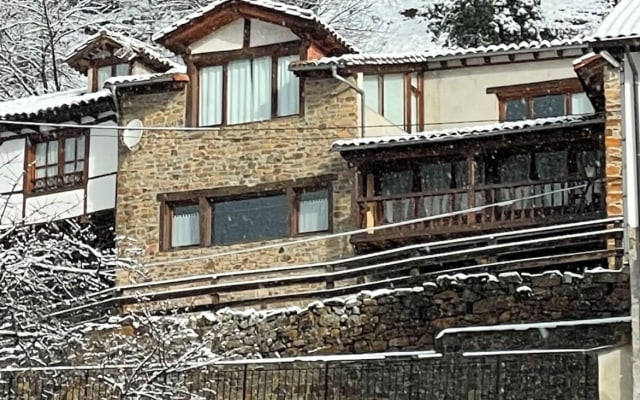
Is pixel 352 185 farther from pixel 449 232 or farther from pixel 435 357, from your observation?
pixel 435 357

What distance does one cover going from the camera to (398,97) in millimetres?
25875

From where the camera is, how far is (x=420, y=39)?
46.3 m

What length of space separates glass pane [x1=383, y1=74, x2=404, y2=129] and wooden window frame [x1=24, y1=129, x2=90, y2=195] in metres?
6.57

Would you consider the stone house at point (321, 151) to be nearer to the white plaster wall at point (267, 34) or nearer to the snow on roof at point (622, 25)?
the white plaster wall at point (267, 34)

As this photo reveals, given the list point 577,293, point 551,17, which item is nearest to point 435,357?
point 577,293

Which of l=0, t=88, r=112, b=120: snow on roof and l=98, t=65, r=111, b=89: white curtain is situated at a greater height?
l=98, t=65, r=111, b=89: white curtain

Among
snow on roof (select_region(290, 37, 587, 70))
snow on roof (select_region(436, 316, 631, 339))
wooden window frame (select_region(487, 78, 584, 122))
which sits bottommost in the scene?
snow on roof (select_region(436, 316, 631, 339))

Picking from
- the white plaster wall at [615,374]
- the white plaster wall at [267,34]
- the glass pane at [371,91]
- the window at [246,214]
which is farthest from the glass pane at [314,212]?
the white plaster wall at [615,374]

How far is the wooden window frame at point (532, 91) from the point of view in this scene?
25.1m

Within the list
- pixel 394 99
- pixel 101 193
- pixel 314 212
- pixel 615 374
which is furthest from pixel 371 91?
pixel 615 374

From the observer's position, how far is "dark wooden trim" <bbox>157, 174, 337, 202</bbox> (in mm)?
24781

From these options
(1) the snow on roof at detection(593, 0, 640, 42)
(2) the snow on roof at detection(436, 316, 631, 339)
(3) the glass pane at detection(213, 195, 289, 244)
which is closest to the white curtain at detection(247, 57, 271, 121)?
(3) the glass pane at detection(213, 195, 289, 244)

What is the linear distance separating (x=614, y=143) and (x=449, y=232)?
3.72 m

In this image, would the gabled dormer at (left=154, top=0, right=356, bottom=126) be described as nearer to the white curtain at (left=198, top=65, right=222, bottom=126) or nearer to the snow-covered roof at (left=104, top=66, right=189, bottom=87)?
the white curtain at (left=198, top=65, right=222, bottom=126)
